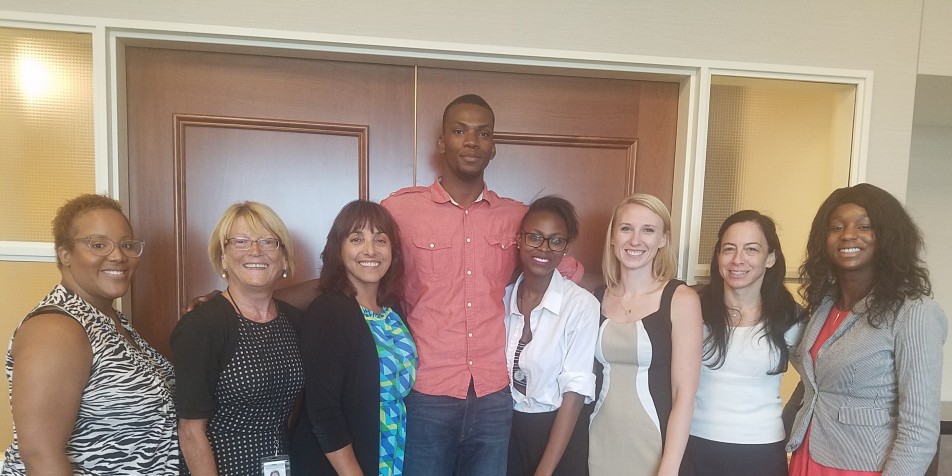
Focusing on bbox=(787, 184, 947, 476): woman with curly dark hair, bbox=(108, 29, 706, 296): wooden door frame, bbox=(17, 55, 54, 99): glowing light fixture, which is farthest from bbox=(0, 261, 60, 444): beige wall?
bbox=(787, 184, 947, 476): woman with curly dark hair

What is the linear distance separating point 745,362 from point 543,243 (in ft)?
2.41

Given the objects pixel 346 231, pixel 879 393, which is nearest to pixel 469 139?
pixel 346 231

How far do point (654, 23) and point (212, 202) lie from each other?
185 centimetres

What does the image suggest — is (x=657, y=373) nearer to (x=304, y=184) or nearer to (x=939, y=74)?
(x=304, y=184)

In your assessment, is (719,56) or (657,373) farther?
(719,56)

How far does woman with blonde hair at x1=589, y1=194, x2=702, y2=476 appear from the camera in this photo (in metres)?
1.41

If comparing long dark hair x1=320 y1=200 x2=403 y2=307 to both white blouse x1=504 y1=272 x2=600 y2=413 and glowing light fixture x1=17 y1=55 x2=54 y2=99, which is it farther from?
glowing light fixture x1=17 y1=55 x2=54 y2=99

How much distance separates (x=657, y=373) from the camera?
1.43m

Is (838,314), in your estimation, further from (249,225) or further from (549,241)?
(249,225)

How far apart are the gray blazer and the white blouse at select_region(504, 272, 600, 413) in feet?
2.23

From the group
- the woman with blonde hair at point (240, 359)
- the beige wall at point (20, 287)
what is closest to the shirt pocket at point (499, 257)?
the woman with blonde hair at point (240, 359)

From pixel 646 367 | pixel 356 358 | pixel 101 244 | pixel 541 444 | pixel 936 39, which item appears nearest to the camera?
pixel 101 244

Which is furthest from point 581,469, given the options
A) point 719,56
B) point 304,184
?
point 719,56

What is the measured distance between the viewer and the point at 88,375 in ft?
3.69
